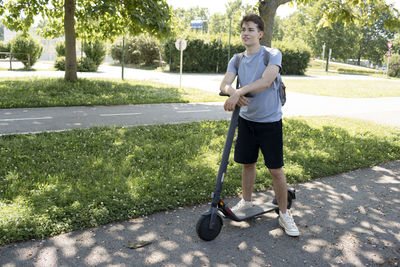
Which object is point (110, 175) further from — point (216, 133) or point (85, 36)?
point (85, 36)

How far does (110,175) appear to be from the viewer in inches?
183

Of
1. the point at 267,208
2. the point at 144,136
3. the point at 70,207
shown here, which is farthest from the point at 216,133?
the point at 70,207

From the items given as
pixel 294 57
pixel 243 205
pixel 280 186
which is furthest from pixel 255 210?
pixel 294 57

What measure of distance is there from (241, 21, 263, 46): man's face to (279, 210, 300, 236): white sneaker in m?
1.69

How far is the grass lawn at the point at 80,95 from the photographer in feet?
34.4

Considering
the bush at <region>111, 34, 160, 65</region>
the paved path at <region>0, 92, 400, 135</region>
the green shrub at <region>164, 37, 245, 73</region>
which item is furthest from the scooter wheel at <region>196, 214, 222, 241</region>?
the bush at <region>111, 34, 160, 65</region>

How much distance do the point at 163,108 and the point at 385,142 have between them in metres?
6.07

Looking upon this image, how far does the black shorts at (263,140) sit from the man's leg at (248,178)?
0.19m

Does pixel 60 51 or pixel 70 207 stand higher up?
pixel 60 51

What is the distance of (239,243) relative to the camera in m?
3.29

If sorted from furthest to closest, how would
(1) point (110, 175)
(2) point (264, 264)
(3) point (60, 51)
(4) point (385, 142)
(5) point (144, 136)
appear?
1. (3) point (60, 51)
2. (4) point (385, 142)
3. (5) point (144, 136)
4. (1) point (110, 175)
5. (2) point (264, 264)

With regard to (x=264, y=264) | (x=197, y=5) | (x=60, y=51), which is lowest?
(x=264, y=264)

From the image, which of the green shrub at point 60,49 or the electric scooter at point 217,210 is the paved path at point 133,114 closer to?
the electric scooter at point 217,210

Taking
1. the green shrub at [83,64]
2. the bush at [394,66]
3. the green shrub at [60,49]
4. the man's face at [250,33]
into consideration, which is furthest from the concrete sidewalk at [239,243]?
the bush at [394,66]
